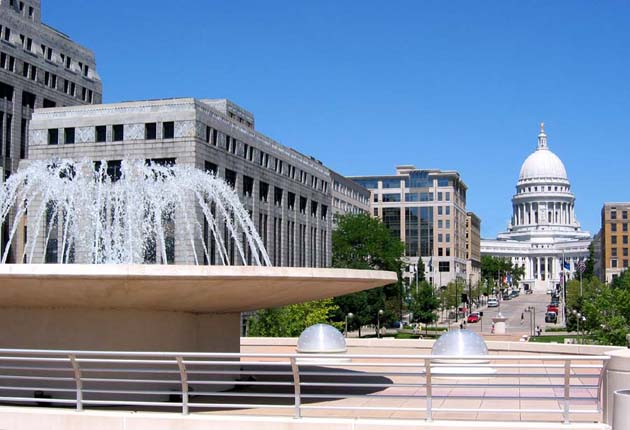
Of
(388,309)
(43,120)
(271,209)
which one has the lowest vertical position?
(388,309)

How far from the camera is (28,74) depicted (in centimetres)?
7106

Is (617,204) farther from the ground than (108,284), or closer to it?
farther from the ground

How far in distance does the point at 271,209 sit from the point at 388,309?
17.4m

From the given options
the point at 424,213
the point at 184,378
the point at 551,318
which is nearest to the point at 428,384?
the point at 184,378

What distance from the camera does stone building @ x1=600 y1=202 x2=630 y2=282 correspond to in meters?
144

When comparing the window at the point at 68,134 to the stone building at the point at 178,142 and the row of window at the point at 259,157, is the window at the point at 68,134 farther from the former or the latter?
the row of window at the point at 259,157

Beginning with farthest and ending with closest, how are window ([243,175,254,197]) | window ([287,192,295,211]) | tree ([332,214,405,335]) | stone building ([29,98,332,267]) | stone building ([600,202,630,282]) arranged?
stone building ([600,202,630,282]), tree ([332,214,405,335]), window ([287,192,295,211]), window ([243,175,254,197]), stone building ([29,98,332,267])

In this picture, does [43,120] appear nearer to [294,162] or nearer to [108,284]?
[294,162]

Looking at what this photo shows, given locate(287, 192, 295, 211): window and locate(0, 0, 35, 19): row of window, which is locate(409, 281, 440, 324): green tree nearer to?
locate(287, 192, 295, 211): window

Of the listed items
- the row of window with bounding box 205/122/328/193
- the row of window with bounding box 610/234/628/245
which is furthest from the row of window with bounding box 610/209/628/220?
the row of window with bounding box 205/122/328/193

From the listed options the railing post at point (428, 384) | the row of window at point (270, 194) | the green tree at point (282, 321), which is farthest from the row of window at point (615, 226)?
the railing post at point (428, 384)

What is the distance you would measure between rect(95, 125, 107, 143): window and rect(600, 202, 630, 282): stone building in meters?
107

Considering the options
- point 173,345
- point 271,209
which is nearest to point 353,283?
point 173,345

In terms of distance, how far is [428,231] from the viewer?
157 meters
